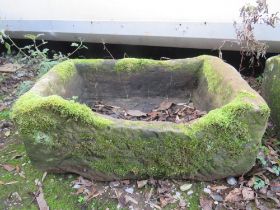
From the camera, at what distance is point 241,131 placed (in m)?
2.66

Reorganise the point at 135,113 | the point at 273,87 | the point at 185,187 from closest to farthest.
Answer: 1. the point at 185,187
2. the point at 273,87
3. the point at 135,113

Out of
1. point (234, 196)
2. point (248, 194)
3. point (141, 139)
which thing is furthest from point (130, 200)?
point (248, 194)

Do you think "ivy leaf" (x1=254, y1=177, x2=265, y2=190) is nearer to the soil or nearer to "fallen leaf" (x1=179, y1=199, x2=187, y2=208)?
"fallen leaf" (x1=179, y1=199, x2=187, y2=208)

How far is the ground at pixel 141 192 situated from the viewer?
9.13 feet

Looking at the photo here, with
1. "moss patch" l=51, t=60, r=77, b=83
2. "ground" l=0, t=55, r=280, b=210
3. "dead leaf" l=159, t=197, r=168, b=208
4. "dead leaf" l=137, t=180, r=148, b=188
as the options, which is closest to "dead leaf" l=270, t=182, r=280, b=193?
"ground" l=0, t=55, r=280, b=210

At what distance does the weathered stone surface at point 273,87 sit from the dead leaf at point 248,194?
826 millimetres

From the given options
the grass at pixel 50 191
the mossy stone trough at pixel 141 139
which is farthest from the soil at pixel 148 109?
the grass at pixel 50 191

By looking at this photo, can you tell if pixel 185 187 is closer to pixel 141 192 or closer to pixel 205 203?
pixel 205 203

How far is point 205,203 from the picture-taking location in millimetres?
2770

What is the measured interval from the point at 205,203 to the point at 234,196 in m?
0.23

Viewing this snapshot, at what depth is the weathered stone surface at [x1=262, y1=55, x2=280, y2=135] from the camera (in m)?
3.37

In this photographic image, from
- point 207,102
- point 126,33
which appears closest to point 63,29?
point 126,33

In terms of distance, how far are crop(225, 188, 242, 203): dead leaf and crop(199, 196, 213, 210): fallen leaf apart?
0.41ft

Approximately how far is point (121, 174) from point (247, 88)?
1176 millimetres
